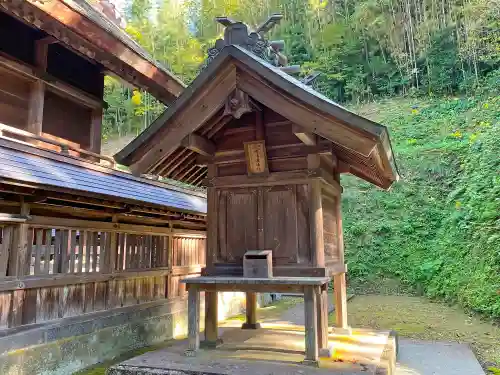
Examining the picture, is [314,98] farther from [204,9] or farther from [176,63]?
[204,9]

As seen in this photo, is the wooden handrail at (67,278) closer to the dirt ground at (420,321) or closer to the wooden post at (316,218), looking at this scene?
the dirt ground at (420,321)

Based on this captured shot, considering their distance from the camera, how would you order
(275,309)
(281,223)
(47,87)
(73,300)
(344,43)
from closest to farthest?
A: 1. (281,223)
2. (73,300)
3. (47,87)
4. (275,309)
5. (344,43)

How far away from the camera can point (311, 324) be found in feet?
13.4

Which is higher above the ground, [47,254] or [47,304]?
[47,254]

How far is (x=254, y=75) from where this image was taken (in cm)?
422

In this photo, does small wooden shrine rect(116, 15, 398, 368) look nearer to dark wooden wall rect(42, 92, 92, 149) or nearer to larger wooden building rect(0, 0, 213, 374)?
larger wooden building rect(0, 0, 213, 374)

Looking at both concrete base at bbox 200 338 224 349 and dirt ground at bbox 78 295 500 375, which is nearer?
concrete base at bbox 200 338 224 349

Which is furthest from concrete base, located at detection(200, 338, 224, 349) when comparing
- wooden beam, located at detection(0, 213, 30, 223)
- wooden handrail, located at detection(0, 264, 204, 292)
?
wooden beam, located at detection(0, 213, 30, 223)

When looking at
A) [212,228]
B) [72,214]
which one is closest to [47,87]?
[72,214]

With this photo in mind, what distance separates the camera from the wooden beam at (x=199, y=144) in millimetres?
4602

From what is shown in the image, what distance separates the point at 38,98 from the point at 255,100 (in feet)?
13.7

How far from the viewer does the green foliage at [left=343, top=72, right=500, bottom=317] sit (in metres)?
10.1

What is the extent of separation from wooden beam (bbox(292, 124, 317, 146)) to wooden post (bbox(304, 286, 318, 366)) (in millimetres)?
1737

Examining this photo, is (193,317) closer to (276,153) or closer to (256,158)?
(256,158)
